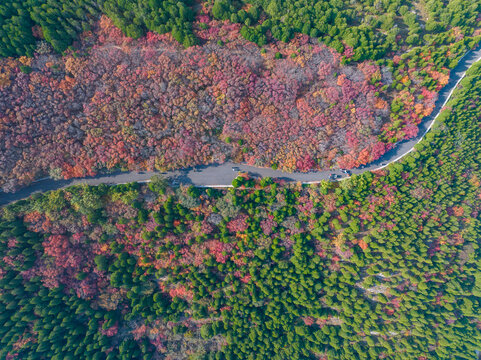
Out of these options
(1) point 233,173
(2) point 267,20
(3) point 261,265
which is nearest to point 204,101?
(1) point 233,173

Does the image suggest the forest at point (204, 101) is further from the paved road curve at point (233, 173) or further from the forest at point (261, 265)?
the forest at point (261, 265)

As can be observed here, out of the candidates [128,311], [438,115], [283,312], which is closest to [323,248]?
[283,312]

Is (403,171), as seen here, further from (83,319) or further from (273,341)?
(83,319)

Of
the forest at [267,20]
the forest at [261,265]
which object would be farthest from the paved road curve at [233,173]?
the forest at [267,20]

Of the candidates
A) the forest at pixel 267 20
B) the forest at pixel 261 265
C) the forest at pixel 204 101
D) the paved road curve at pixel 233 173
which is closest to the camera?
the forest at pixel 267 20

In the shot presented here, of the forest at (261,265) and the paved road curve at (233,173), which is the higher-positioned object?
the paved road curve at (233,173)

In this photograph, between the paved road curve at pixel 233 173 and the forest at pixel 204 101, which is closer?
the forest at pixel 204 101

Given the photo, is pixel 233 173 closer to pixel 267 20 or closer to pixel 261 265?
pixel 261 265
